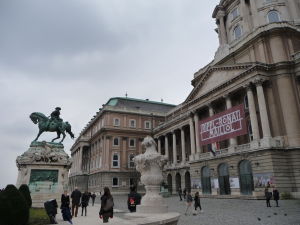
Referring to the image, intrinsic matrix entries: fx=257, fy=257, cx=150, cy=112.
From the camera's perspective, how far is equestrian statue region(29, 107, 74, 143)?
67.9 feet

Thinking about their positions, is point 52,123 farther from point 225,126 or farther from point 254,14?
point 254,14

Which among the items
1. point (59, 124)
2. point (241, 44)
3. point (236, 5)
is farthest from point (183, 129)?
point (59, 124)

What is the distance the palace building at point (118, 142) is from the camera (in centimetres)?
5906

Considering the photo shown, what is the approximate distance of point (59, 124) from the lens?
842 inches

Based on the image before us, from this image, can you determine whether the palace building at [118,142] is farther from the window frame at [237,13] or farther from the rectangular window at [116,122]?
the window frame at [237,13]

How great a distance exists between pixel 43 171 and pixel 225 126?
23744mm

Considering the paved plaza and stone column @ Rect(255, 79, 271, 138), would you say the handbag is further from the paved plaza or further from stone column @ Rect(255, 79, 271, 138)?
stone column @ Rect(255, 79, 271, 138)

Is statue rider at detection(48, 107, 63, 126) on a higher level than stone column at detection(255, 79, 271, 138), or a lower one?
lower

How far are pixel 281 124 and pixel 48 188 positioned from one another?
27.6 m

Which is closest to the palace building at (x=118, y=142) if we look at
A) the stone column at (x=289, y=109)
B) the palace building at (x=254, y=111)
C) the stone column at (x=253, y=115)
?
the palace building at (x=254, y=111)

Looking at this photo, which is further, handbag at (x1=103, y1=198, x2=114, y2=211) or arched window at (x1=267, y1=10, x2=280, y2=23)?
arched window at (x1=267, y1=10, x2=280, y2=23)

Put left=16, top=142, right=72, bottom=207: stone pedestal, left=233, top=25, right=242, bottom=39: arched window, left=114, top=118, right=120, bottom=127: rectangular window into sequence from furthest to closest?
left=114, top=118, right=120, bottom=127: rectangular window < left=233, top=25, right=242, bottom=39: arched window < left=16, top=142, right=72, bottom=207: stone pedestal

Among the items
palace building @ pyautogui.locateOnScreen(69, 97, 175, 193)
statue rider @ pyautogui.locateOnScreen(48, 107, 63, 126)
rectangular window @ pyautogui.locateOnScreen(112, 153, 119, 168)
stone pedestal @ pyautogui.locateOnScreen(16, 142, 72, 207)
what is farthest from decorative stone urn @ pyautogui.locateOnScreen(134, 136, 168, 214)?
rectangular window @ pyautogui.locateOnScreen(112, 153, 119, 168)

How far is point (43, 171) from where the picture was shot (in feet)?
62.6
